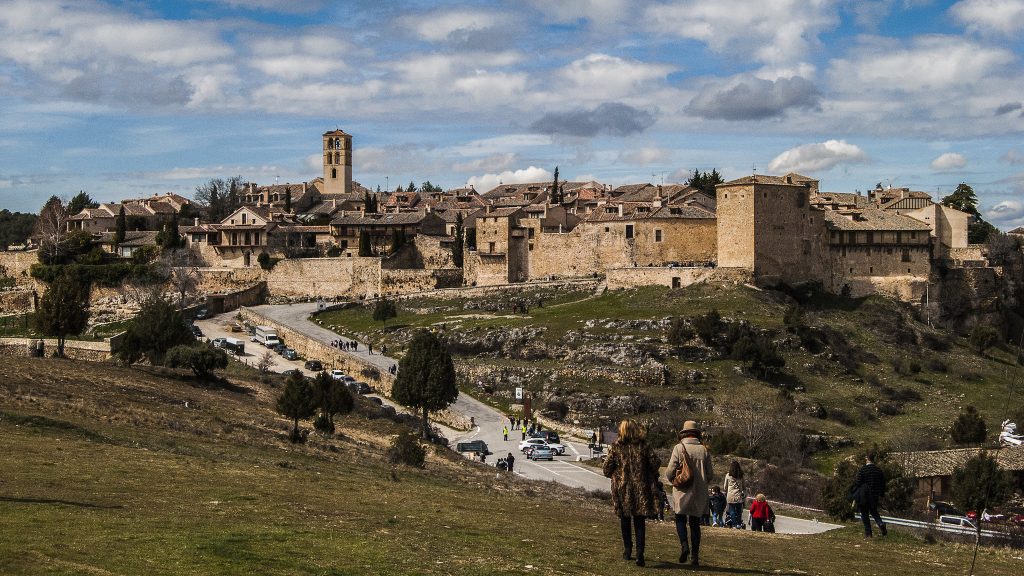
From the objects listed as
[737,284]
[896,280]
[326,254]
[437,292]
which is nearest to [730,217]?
[737,284]

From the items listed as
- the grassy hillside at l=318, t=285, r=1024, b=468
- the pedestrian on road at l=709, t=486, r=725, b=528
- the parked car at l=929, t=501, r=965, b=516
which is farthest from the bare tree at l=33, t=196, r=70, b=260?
the pedestrian on road at l=709, t=486, r=725, b=528

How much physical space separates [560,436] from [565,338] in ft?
41.2

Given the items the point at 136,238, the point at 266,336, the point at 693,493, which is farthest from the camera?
the point at 136,238

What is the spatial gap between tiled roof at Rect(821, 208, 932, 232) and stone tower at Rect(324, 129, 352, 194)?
208 ft

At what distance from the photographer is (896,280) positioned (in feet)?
236

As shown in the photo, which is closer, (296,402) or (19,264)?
(296,402)

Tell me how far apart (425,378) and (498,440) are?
4.09 meters

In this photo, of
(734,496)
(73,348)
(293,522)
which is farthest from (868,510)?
(73,348)

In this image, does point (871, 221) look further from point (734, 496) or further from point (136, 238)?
point (734, 496)

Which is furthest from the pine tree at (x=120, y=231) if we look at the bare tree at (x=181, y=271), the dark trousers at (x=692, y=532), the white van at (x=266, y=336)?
the dark trousers at (x=692, y=532)

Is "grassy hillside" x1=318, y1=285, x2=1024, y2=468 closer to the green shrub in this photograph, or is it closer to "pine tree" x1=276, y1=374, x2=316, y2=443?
"pine tree" x1=276, y1=374, x2=316, y2=443

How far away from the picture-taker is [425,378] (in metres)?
50.7

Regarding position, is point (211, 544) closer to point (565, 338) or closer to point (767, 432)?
point (767, 432)

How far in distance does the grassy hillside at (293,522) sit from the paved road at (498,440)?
220 inches
